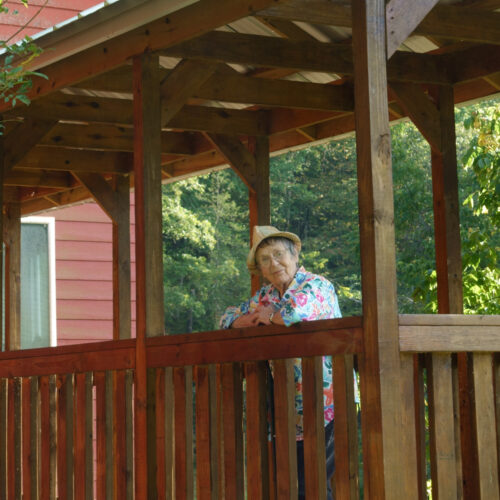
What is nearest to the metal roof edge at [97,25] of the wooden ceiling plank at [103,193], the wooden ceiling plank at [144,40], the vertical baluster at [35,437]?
the wooden ceiling plank at [144,40]

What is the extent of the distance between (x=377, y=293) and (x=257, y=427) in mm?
1210

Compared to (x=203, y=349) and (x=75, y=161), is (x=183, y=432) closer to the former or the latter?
(x=203, y=349)

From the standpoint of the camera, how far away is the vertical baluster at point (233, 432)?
5.41 m

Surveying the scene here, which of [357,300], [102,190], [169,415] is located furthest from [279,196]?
[169,415]

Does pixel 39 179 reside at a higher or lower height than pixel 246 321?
higher

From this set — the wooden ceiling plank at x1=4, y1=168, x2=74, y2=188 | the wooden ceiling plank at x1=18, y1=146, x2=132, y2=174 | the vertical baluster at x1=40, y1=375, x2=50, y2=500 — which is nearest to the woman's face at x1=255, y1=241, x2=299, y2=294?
the vertical baluster at x1=40, y1=375, x2=50, y2=500

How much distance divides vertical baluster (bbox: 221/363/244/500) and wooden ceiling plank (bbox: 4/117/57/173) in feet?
10.9

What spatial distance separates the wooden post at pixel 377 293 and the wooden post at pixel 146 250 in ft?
6.00

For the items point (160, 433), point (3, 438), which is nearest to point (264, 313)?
point (160, 433)

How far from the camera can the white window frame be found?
1278 cm

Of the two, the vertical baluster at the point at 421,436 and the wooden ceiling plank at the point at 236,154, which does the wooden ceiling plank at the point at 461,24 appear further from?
the wooden ceiling plank at the point at 236,154

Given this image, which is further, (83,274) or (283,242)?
(83,274)

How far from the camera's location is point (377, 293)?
4.35 metres

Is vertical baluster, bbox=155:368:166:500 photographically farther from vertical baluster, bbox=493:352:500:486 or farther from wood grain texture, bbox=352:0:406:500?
vertical baluster, bbox=493:352:500:486
